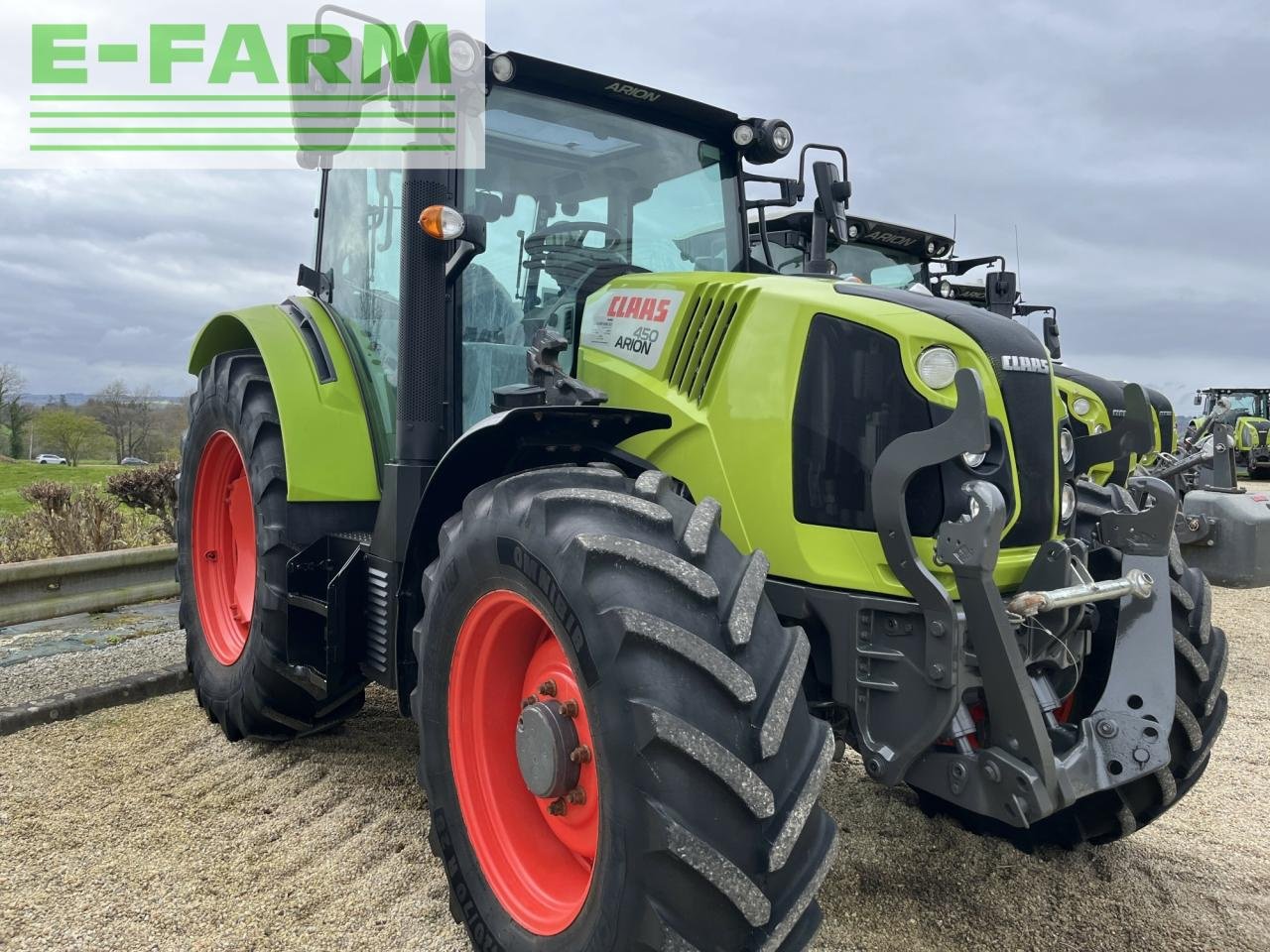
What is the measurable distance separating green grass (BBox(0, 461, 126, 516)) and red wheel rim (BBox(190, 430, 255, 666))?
181 inches

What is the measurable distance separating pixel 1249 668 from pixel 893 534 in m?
4.87

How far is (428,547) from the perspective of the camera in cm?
281

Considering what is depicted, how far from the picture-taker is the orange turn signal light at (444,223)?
103 inches

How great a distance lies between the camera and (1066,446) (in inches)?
99.3

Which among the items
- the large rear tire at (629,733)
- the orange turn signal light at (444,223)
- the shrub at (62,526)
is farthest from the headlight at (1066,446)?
the shrub at (62,526)

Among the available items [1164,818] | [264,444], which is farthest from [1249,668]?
[264,444]

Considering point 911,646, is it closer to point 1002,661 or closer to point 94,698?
point 1002,661

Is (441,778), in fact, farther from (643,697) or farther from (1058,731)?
(1058,731)

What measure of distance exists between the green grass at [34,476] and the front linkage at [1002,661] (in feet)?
25.6

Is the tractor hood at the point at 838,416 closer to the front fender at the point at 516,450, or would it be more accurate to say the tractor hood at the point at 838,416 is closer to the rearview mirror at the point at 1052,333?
the front fender at the point at 516,450

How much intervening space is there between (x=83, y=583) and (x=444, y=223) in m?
4.51

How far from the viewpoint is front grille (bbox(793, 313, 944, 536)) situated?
2.24m

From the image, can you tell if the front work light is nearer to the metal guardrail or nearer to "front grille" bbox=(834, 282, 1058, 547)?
"front grille" bbox=(834, 282, 1058, 547)

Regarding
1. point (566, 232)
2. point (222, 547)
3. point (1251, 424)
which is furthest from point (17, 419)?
point (1251, 424)
